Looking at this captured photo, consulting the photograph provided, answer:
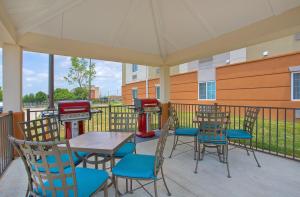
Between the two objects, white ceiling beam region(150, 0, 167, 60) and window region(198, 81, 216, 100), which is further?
window region(198, 81, 216, 100)

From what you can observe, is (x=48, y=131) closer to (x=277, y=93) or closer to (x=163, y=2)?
(x=163, y=2)

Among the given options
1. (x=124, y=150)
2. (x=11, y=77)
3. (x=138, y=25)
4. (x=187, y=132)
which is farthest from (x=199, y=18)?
(x=11, y=77)

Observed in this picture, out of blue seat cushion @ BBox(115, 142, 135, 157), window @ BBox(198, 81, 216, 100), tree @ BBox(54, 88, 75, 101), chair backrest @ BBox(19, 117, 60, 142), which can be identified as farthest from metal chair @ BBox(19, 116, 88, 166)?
window @ BBox(198, 81, 216, 100)

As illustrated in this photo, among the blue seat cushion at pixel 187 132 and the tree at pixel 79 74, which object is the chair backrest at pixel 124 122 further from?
the tree at pixel 79 74

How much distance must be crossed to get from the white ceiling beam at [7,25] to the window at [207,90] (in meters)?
8.41

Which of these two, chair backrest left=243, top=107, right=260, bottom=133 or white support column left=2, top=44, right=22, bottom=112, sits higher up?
white support column left=2, top=44, right=22, bottom=112

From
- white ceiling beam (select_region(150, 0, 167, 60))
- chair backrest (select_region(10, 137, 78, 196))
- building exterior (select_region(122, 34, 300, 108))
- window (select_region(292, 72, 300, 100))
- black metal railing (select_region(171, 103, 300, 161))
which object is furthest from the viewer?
building exterior (select_region(122, 34, 300, 108))

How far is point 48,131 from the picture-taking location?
98.6 inches

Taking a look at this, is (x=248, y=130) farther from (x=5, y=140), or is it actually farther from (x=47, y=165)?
(x=5, y=140)

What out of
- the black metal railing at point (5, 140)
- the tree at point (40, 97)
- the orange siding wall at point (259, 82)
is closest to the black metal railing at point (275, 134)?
the orange siding wall at point (259, 82)

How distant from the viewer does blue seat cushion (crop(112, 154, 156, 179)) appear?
179 cm

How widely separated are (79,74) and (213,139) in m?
7.53

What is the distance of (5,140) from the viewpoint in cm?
312

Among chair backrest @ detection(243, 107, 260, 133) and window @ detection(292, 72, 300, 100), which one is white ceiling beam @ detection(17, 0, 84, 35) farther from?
window @ detection(292, 72, 300, 100)
